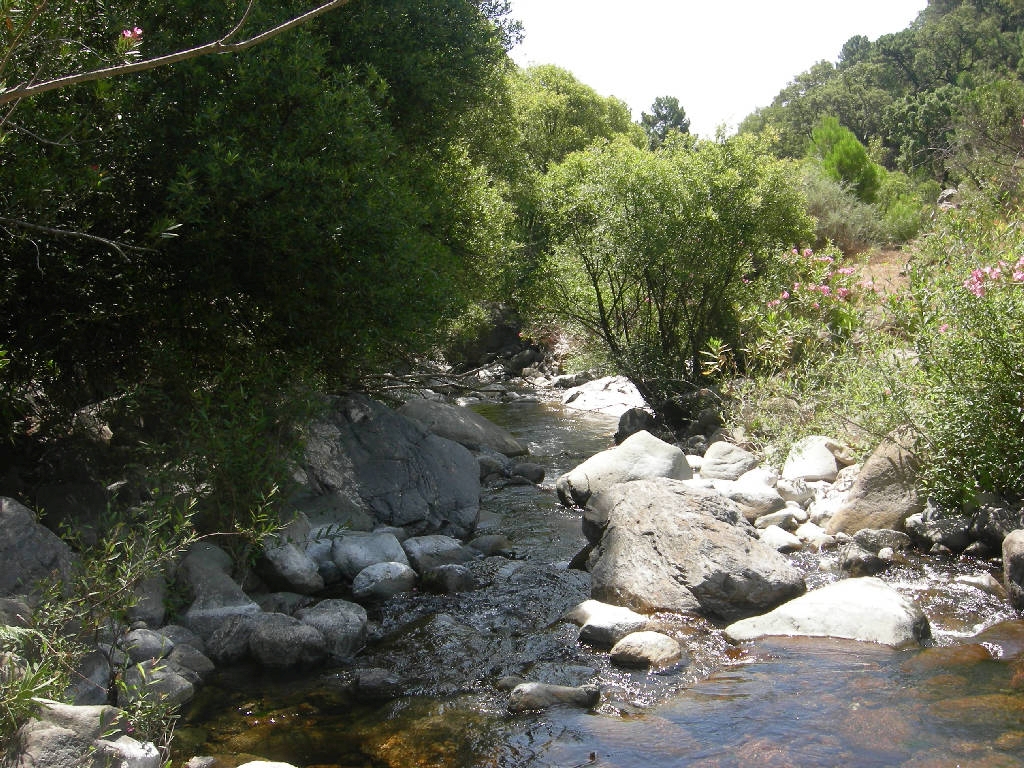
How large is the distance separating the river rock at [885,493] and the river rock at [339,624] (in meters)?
5.42

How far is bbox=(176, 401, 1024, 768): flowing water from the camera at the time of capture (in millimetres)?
5258

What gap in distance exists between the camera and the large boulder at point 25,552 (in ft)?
18.7

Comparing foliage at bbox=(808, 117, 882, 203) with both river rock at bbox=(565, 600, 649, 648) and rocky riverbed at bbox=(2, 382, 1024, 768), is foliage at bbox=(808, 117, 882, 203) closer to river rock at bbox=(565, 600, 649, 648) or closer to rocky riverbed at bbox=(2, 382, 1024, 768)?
rocky riverbed at bbox=(2, 382, 1024, 768)

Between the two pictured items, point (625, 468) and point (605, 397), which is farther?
point (605, 397)

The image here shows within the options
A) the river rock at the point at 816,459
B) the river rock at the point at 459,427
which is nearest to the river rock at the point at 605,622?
the river rock at the point at 816,459

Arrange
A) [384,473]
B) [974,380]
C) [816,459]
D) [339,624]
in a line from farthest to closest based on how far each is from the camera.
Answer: [816,459], [384,473], [974,380], [339,624]

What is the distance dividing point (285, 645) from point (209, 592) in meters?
1.03

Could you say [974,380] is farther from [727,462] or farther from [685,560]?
[727,462]

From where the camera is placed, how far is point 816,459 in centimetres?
1118

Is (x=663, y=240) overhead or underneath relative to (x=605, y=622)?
overhead

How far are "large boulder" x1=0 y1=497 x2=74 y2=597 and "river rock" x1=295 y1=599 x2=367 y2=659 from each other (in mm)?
1966

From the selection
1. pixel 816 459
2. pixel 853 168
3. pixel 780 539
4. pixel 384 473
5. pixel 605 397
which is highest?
pixel 853 168

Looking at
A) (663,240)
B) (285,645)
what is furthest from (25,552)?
(663,240)

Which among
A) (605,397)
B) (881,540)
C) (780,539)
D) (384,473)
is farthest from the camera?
(605,397)
